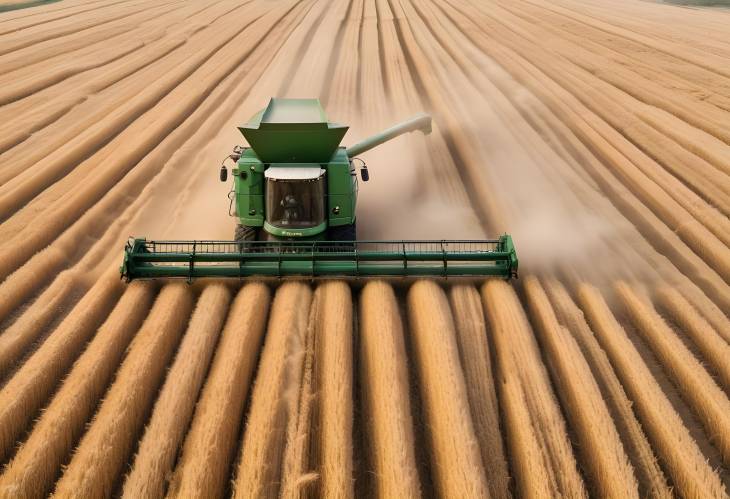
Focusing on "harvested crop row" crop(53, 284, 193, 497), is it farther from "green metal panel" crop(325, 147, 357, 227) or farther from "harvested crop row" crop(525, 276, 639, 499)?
"harvested crop row" crop(525, 276, 639, 499)

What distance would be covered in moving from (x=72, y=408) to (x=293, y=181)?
148 inches

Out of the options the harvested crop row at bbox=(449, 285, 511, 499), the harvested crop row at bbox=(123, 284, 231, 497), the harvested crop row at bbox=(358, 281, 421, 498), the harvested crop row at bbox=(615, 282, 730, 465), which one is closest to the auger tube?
the harvested crop row at bbox=(358, 281, 421, 498)

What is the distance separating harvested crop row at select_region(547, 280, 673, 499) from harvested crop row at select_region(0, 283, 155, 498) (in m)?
5.25

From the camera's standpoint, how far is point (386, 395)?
545 centimetres

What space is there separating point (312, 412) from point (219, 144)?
8713 mm

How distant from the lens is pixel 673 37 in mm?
20000

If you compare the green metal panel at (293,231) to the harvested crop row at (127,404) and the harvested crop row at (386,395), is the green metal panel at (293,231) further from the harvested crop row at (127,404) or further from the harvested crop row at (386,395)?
the harvested crop row at (127,404)

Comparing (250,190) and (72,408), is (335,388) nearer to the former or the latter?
(72,408)

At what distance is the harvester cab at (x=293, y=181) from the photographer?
742 cm

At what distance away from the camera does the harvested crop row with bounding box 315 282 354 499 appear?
15.4 ft

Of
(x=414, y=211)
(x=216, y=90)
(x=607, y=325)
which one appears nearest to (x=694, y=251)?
(x=607, y=325)

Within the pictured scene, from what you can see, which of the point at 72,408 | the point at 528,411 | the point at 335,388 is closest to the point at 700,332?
the point at 528,411

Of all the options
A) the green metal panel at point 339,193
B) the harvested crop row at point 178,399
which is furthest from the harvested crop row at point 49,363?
the green metal panel at point 339,193

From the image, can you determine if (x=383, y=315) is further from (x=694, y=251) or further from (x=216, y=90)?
(x=216, y=90)
